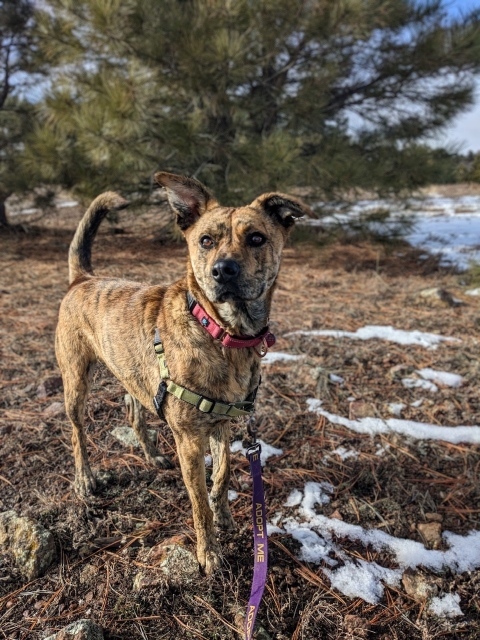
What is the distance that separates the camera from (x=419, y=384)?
3438 mm

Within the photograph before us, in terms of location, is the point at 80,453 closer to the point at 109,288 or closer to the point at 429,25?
the point at 109,288

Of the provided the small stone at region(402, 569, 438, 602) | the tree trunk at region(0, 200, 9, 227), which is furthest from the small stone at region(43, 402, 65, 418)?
the tree trunk at region(0, 200, 9, 227)

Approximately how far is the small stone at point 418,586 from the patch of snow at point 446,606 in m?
0.03

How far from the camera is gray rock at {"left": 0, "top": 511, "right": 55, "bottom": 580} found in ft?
6.29

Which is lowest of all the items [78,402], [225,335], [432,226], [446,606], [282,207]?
[446,606]

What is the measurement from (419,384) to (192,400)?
2318 mm

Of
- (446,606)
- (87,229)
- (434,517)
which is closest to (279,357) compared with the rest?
(434,517)

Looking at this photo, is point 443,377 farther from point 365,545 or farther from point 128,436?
point 128,436

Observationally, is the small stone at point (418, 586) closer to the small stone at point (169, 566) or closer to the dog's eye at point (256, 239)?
the small stone at point (169, 566)

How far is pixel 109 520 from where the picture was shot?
2.21 meters

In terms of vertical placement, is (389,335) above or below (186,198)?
below

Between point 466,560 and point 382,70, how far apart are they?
337 inches

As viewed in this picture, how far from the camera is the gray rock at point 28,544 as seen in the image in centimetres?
192

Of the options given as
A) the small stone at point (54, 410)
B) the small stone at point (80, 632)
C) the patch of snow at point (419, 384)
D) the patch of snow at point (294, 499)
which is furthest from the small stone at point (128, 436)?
the patch of snow at point (419, 384)
